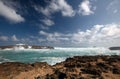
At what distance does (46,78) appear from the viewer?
13062 millimetres

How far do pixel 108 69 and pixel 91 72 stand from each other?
8.17 feet

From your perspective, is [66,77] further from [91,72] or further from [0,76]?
[0,76]

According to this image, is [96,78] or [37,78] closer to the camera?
[96,78]

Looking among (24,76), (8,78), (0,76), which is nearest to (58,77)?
(24,76)

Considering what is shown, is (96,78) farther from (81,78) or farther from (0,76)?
(0,76)

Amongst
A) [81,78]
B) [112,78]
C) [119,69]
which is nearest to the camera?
[81,78]

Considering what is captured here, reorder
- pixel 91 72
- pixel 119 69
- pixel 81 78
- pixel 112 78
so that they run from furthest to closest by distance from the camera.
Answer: pixel 119 69 → pixel 91 72 → pixel 112 78 → pixel 81 78

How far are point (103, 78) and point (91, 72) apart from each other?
78.6 inches

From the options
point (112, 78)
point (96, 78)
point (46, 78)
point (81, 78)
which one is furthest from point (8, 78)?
point (112, 78)

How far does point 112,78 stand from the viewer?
12.4 metres

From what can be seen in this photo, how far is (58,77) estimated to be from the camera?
1257 centimetres

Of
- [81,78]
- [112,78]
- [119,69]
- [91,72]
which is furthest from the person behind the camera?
[119,69]

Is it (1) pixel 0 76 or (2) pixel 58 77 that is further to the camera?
(1) pixel 0 76

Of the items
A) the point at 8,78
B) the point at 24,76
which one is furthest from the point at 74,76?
the point at 8,78
